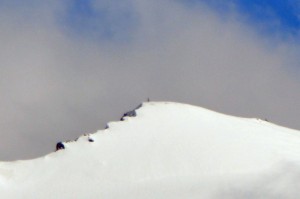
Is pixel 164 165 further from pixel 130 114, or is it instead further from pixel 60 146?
pixel 130 114

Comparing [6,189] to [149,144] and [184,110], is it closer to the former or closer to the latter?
[149,144]

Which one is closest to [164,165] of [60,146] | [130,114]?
[60,146]

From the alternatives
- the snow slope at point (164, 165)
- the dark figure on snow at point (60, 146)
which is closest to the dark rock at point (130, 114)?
the snow slope at point (164, 165)

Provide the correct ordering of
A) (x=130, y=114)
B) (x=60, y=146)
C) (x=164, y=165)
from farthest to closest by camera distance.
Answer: (x=130, y=114)
(x=60, y=146)
(x=164, y=165)

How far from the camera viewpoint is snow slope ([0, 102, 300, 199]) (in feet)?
146

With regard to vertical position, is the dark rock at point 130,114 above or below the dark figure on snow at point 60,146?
above

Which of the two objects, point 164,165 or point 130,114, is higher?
point 130,114

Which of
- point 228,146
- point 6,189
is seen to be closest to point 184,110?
point 228,146

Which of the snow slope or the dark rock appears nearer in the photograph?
the snow slope

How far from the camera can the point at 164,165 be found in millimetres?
46688

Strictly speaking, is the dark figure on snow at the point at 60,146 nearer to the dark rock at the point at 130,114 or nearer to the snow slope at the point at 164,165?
the snow slope at the point at 164,165

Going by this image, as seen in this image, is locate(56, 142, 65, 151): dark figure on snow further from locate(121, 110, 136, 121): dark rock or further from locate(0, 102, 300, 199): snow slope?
locate(121, 110, 136, 121): dark rock

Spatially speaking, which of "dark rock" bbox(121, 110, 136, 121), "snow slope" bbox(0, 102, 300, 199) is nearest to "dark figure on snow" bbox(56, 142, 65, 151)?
"snow slope" bbox(0, 102, 300, 199)

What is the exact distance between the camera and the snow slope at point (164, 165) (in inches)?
1747
